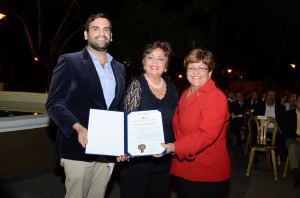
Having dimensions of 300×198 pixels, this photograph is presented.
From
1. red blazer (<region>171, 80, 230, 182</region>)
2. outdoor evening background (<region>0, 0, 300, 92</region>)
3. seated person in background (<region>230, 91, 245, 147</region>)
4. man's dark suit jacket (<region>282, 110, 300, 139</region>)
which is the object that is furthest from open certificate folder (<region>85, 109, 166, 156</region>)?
seated person in background (<region>230, 91, 245, 147</region>)

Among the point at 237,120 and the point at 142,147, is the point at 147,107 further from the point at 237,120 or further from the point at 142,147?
the point at 237,120

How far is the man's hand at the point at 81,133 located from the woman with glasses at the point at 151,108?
0.54 meters

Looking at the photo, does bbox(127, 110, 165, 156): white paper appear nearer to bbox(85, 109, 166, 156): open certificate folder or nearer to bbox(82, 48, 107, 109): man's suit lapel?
bbox(85, 109, 166, 156): open certificate folder

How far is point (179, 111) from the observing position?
3234 millimetres

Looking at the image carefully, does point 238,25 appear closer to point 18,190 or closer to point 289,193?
point 289,193

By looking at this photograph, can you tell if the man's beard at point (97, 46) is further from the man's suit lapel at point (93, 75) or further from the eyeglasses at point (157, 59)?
the eyeglasses at point (157, 59)

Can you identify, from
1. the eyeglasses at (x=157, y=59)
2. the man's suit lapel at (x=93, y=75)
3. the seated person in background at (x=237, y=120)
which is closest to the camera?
the man's suit lapel at (x=93, y=75)

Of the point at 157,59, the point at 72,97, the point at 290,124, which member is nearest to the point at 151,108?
the point at 157,59

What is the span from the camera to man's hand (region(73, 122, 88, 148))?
2.79 m

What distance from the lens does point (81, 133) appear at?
2.82 m

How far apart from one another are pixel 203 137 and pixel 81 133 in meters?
0.98

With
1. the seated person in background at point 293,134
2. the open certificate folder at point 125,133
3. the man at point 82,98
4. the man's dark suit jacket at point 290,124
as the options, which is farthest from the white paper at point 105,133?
the man's dark suit jacket at point 290,124

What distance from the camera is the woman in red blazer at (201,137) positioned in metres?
2.98

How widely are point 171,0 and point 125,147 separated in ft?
28.7
